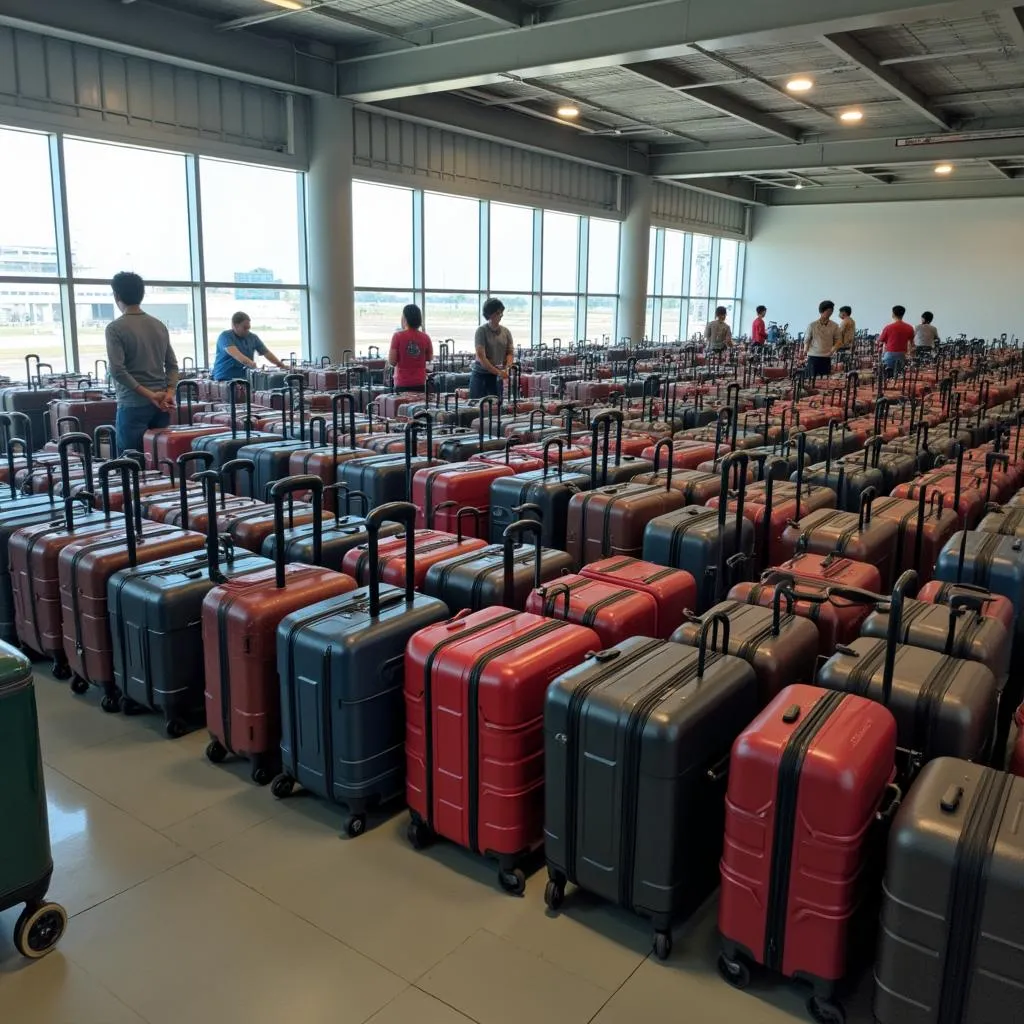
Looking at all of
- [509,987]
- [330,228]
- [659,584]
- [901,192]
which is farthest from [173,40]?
[901,192]

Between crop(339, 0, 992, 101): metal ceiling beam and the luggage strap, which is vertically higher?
crop(339, 0, 992, 101): metal ceiling beam

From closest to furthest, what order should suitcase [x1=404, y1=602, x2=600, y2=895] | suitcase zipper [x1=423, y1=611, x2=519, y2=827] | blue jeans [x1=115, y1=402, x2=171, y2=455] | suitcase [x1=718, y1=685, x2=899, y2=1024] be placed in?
suitcase [x1=718, y1=685, x2=899, y2=1024] < suitcase [x1=404, y1=602, x2=600, y2=895] < suitcase zipper [x1=423, y1=611, x2=519, y2=827] < blue jeans [x1=115, y1=402, x2=171, y2=455]

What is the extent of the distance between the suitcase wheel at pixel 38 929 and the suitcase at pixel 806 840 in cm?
177

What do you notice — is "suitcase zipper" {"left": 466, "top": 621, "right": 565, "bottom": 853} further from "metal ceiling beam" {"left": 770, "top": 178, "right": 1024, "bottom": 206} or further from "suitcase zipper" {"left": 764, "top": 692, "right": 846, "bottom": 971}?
"metal ceiling beam" {"left": 770, "top": 178, "right": 1024, "bottom": 206}

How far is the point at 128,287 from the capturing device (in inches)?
207

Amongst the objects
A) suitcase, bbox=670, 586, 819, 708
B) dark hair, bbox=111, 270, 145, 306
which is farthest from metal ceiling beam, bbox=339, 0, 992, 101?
suitcase, bbox=670, 586, 819, 708

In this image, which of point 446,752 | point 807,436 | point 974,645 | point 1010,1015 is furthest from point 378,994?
point 807,436

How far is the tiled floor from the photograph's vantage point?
2219mm

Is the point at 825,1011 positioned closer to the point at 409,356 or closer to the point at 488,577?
the point at 488,577

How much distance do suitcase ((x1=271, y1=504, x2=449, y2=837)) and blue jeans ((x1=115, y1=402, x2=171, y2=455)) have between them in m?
3.58

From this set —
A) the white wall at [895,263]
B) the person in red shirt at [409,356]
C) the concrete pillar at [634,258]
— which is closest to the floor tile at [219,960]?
the person in red shirt at [409,356]

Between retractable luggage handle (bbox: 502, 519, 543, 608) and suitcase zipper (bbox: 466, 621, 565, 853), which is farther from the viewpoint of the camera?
retractable luggage handle (bbox: 502, 519, 543, 608)

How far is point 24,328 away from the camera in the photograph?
1107cm

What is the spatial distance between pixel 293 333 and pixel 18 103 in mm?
5036
